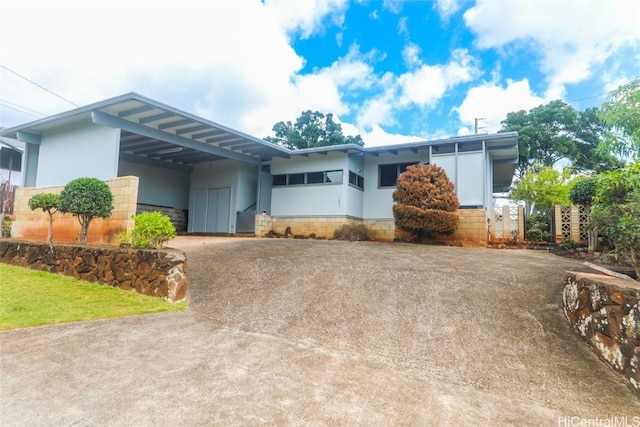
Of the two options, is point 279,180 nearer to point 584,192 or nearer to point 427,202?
point 427,202

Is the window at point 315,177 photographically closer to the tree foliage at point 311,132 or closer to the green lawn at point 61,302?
the green lawn at point 61,302

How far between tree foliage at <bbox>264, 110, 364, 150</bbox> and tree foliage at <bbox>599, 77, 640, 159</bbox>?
19790 mm

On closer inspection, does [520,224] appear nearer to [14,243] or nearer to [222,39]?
[222,39]

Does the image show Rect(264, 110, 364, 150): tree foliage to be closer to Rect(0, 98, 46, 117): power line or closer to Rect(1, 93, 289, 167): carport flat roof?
Rect(1, 93, 289, 167): carport flat roof

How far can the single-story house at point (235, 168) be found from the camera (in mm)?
9609

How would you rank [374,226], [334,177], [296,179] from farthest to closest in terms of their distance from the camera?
[296,179] → [374,226] → [334,177]

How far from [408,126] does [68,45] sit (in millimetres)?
16715

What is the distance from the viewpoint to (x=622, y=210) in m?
4.42

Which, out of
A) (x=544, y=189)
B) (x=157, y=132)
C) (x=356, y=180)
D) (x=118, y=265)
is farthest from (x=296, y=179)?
(x=544, y=189)

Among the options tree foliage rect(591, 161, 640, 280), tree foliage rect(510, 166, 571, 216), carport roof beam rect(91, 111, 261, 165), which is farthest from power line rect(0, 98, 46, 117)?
tree foliage rect(510, 166, 571, 216)

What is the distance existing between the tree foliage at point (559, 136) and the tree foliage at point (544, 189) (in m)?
4.99

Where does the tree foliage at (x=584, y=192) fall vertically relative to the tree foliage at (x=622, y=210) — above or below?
above

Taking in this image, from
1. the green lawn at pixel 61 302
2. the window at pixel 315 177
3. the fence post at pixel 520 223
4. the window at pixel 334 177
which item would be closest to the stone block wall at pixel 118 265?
the green lawn at pixel 61 302

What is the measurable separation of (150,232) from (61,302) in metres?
1.66
